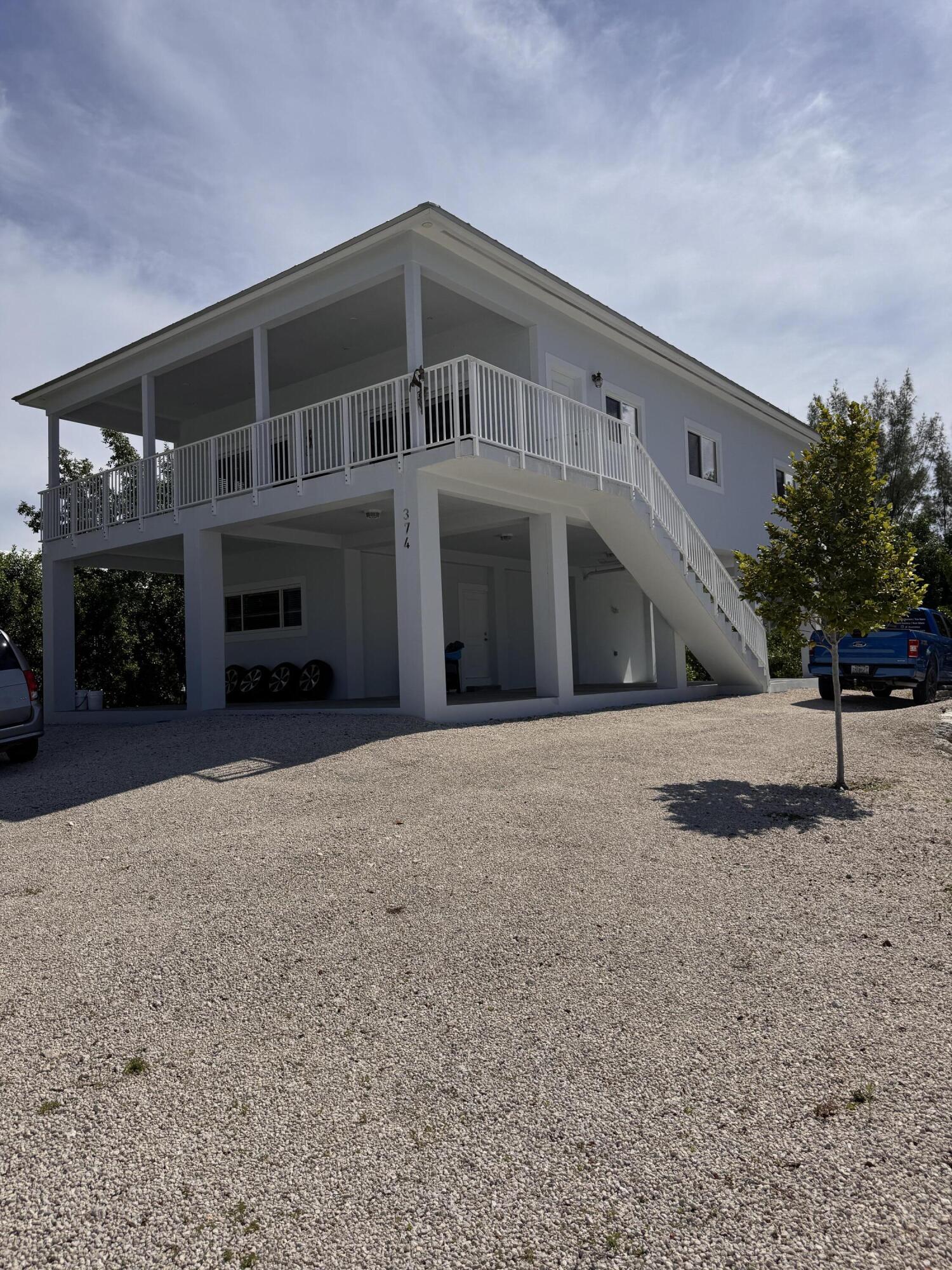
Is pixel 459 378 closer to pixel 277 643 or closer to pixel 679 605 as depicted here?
pixel 679 605

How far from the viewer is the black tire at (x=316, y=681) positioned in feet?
55.0

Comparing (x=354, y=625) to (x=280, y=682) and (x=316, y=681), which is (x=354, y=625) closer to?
(x=316, y=681)

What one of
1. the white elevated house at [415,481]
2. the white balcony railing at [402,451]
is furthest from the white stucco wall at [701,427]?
the white balcony railing at [402,451]

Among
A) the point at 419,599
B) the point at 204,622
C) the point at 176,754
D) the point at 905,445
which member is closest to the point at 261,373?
the point at 204,622

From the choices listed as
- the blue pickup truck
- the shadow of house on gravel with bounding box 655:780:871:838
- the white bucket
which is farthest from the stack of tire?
the shadow of house on gravel with bounding box 655:780:871:838

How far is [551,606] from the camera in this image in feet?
45.1

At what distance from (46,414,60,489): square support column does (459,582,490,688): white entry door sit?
8.37 metres

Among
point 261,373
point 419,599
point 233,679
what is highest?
point 261,373

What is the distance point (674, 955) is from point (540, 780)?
3.60 meters

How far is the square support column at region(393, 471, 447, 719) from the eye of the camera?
11.3m

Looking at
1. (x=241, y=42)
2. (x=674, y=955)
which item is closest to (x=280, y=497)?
(x=241, y=42)

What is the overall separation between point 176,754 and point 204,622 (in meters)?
5.19

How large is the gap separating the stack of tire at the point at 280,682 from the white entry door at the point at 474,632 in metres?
3.21

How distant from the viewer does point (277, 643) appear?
18109 mm
